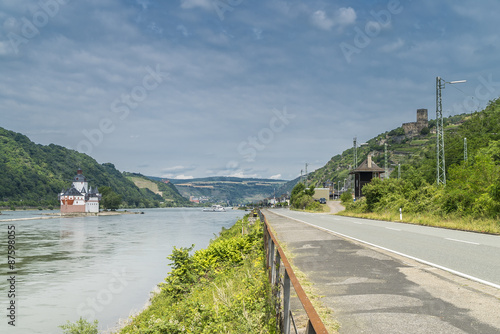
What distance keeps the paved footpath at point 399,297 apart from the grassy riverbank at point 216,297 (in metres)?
1.07

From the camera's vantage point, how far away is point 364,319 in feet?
17.1

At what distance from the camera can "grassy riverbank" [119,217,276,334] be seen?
20.8 ft

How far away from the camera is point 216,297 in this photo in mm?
10062

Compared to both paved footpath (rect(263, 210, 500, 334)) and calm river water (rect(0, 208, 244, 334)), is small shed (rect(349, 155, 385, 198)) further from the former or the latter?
paved footpath (rect(263, 210, 500, 334))

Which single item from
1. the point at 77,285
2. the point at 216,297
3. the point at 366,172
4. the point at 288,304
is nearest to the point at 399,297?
the point at 288,304

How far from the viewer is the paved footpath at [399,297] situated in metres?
4.89

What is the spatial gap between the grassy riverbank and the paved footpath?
3.51 feet

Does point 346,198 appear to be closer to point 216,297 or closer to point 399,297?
point 216,297

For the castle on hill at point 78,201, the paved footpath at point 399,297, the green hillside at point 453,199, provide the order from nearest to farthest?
the paved footpath at point 399,297
the green hillside at point 453,199
the castle on hill at point 78,201

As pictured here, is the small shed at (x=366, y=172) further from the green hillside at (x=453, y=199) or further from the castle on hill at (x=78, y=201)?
the castle on hill at (x=78, y=201)

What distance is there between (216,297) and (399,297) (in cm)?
507

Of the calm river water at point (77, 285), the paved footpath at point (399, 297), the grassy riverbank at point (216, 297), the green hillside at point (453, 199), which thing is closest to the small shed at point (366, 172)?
the green hillside at point (453, 199)

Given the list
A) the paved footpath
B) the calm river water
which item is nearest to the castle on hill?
the calm river water

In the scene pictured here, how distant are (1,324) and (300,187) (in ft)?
311
